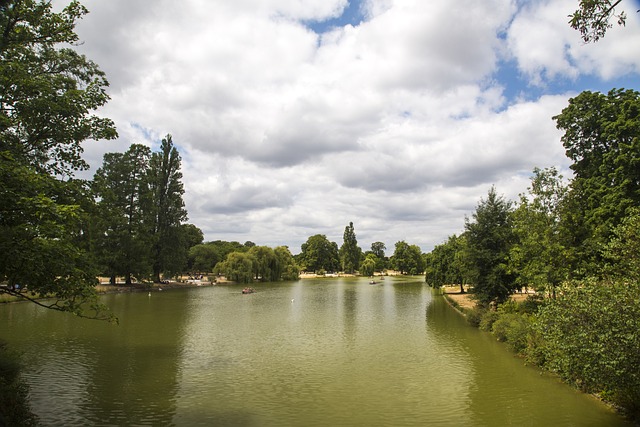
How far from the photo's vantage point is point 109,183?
2345 inches

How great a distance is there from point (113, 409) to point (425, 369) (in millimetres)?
13440

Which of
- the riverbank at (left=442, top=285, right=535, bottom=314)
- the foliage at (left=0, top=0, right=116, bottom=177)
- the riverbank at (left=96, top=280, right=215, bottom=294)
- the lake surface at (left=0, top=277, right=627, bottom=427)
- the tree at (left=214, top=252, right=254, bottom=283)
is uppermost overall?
the foliage at (left=0, top=0, right=116, bottom=177)

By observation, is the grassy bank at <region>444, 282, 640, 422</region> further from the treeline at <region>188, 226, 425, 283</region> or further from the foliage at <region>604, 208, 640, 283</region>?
the treeline at <region>188, 226, 425, 283</region>

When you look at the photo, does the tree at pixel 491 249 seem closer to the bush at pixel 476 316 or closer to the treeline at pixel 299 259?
the bush at pixel 476 316

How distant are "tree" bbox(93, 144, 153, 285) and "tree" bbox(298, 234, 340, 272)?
9298 centimetres

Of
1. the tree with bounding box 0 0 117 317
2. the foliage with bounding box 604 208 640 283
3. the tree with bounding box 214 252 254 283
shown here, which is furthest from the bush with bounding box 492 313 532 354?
the tree with bounding box 214 252 254 283

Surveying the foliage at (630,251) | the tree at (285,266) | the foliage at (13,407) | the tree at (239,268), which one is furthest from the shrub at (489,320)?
the tree at (285,266)

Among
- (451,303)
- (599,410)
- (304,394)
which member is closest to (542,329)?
(599,410)

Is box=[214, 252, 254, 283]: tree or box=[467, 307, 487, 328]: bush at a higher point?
box=[214, 252, 254, 283]: tree

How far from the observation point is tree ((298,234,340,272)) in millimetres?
152375

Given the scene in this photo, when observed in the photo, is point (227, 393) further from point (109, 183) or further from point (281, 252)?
point (281, 252)

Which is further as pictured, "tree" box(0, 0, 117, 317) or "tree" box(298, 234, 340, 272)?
"tree" box(298, 234, 340, 272)

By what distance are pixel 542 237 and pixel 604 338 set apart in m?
15.4

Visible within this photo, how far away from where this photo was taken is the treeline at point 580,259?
41.4ft
